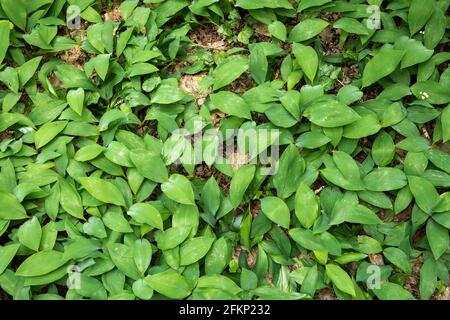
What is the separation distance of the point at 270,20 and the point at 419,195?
41.0 inches

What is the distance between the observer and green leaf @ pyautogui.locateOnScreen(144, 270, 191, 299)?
5.97 ft

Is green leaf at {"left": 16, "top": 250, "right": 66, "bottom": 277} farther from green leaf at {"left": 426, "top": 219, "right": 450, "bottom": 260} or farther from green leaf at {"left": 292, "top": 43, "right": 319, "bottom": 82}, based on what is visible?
green leaf at {"left": 426, "top": 219, "right": 450, "bottom": 260}

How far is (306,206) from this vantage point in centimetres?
193

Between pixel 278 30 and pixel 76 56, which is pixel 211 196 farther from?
pixel 76 56

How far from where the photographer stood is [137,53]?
2264 millimetres

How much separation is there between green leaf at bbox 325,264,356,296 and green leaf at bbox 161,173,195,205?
59cm

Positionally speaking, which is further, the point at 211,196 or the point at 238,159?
the point at 238,159

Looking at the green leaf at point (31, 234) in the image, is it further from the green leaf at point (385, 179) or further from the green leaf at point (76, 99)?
the green leaf at point (385, 179)

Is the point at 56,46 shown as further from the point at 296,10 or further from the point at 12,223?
the point at 296,10

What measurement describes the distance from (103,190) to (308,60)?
1050 mm

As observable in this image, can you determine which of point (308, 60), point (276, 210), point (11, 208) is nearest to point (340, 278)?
point (276, 210)
